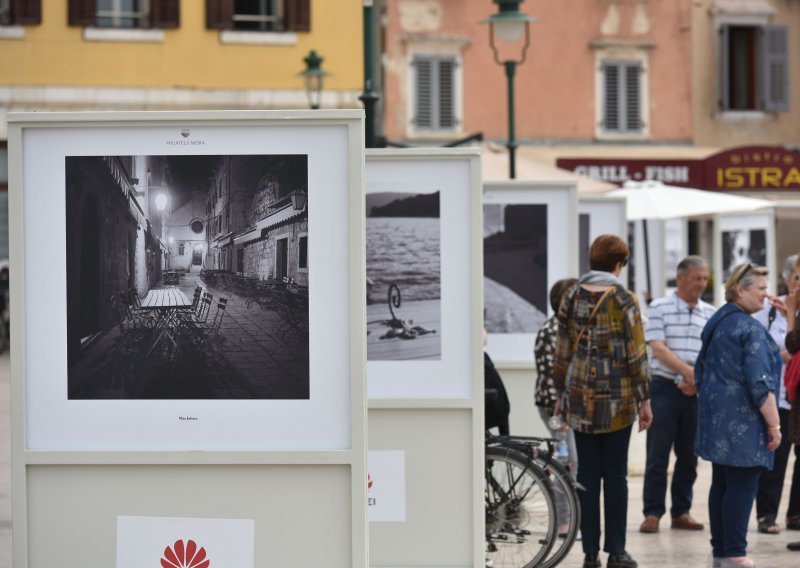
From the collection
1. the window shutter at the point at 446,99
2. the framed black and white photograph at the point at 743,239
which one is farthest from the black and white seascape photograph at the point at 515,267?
the window shutter at the point at 446,99

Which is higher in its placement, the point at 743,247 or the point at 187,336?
the point at 743,247

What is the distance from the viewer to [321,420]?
18.2 feet

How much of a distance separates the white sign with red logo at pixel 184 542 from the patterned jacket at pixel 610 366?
327cm

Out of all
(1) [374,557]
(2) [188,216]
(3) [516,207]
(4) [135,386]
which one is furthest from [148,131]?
(3) [516,207]

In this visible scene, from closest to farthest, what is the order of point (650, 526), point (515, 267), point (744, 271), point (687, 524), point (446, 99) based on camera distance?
point (744, 271), point (650, 526), point (687, 524), point (515, 267), point (446, 99)

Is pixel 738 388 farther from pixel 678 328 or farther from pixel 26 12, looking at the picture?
pixel 26 12

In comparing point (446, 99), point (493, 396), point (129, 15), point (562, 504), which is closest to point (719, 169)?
point (446, 99)

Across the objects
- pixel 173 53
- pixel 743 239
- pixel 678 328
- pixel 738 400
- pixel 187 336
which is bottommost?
pixel 738 400

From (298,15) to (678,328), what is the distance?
20396 millimetres

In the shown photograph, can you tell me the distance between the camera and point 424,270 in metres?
7.35

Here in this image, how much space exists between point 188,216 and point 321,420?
0.79 m

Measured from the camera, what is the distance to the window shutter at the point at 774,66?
36.9 m

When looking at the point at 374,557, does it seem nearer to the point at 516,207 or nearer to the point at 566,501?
the point at 566,501

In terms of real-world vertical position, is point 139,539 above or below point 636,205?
below
